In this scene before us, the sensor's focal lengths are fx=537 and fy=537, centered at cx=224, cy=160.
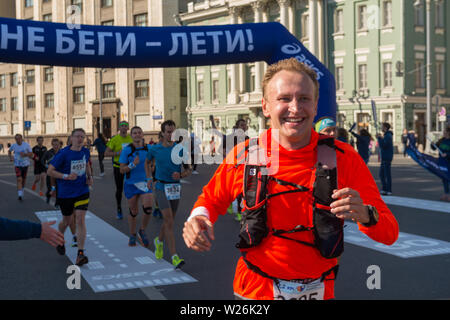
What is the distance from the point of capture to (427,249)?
7719mm

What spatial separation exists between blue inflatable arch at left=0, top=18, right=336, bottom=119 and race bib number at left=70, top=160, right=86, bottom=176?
1599mm

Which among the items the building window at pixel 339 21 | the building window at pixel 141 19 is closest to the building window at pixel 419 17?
the building window at pixel 339 21

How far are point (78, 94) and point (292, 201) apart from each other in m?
63.5

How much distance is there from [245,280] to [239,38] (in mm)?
4967

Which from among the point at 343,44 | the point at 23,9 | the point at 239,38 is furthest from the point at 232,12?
the point at 239,38

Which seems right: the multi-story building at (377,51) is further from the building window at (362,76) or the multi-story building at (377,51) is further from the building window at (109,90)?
the building window at (109,90)

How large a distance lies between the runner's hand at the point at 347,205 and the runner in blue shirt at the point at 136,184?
6189 millimetres

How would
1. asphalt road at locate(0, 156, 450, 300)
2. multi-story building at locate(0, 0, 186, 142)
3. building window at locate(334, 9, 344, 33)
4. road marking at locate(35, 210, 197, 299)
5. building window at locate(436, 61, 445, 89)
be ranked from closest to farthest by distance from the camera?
1. asphalt road at locate(0, 156, 450, 300)
2. road marking at locate(35, 210, 197, 299)
3. building window at locate(436, 61, 445, 89)
4. building window at locate(334, 9, 344, 33)
5. multi-story building at locate(0, 0, 186, 142)

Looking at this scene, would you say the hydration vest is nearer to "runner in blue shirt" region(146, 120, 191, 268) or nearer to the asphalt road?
the asphalt road

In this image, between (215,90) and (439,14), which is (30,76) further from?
(439,14)

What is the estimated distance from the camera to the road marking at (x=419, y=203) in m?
11.7

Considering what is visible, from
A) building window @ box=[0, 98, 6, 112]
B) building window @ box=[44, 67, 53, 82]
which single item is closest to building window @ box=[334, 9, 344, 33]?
building window @ box=[44, 67, 53, 82]

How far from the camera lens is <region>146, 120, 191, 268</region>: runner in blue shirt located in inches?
285

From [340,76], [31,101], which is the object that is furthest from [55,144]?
[31,101]
